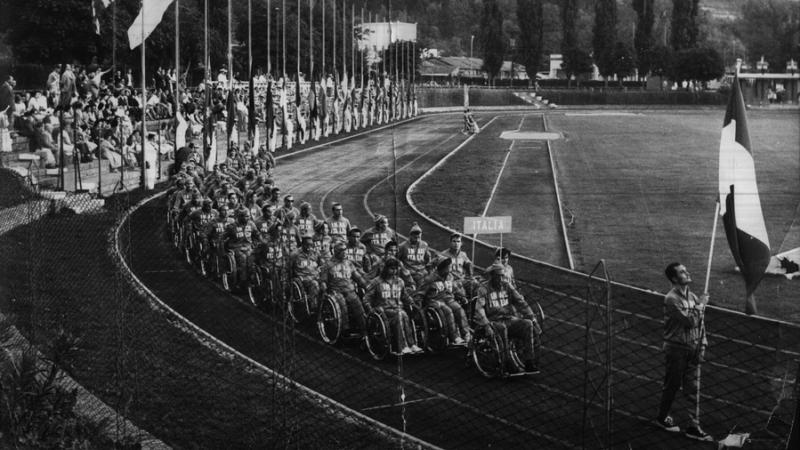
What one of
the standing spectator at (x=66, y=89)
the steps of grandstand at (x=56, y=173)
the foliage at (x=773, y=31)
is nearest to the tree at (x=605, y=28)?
the foliage at (x=773, y=31)

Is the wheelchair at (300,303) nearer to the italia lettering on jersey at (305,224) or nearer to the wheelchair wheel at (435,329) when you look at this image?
the wheelchair wheel at (435,329)

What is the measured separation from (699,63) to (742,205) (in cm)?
1429

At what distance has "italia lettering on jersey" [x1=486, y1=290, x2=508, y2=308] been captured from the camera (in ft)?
41.9

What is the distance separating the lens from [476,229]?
50.9 ft

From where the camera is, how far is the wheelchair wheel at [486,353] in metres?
12.2

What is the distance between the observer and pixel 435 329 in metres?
14.0

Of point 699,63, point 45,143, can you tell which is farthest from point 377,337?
point 45,143

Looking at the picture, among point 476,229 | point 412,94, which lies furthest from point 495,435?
point 412,94

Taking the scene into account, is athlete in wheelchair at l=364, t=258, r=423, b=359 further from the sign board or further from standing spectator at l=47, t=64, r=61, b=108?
standing spectator at l=47, t=64, r=61, b=108

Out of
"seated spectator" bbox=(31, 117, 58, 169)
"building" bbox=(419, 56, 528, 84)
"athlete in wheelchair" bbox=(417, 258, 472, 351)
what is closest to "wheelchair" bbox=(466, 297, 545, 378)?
"athlete in wheelchair" bbox=(417, 258, 472, 351)

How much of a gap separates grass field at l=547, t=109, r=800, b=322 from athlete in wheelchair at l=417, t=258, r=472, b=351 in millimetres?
4865

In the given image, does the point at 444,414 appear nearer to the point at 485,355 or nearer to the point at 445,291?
the point at 485,355

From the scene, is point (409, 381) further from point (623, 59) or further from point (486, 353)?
point (623, 59)

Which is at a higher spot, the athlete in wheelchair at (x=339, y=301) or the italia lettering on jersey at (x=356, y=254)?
→ the italia lettering on jersey at (x=356, y=254)
